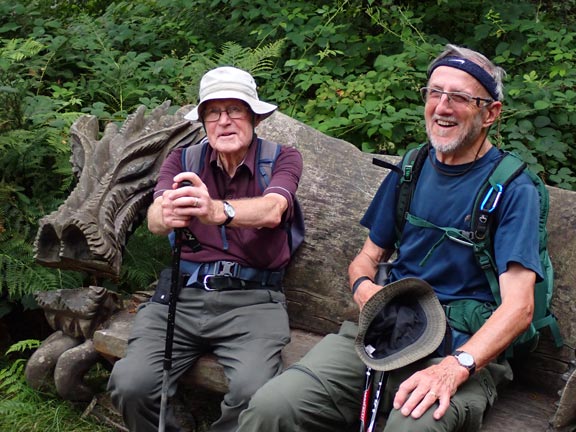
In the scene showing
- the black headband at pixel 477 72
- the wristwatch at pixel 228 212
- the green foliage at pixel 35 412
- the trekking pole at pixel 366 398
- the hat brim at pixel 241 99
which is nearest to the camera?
the trekking pole at pixel 366 398

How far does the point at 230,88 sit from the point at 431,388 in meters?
1.75

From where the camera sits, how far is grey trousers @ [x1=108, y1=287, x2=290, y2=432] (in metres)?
3.84

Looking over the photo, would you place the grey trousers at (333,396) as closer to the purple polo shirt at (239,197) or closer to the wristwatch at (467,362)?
the wristwatch at (467,362)

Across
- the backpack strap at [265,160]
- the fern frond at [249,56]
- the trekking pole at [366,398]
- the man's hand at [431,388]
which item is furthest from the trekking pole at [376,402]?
the fern frond at [249,56]

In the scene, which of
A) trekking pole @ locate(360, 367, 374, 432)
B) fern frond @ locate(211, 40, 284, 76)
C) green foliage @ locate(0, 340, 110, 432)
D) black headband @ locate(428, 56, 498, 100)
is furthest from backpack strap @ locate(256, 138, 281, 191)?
fern frond @ locate(211, 40, 284, 76)

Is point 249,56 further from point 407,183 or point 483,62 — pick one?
point 483,62

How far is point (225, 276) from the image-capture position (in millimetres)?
4164

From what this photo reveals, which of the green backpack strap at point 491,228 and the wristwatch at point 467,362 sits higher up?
the green backpack strap at point 491,228

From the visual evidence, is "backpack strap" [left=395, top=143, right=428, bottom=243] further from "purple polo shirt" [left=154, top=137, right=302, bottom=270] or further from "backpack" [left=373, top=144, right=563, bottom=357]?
"purple polo shirt" [left=154, top=137, right=302, bottom=270]

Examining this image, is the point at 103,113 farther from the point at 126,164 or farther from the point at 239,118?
the point at 239,118

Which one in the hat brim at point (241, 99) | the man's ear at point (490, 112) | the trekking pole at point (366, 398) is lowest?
the trekking pole at point (366, 398)

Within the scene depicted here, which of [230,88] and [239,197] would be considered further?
[239,197]

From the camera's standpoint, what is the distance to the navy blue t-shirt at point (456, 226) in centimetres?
347

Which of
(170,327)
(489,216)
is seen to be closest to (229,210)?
(170,327)
